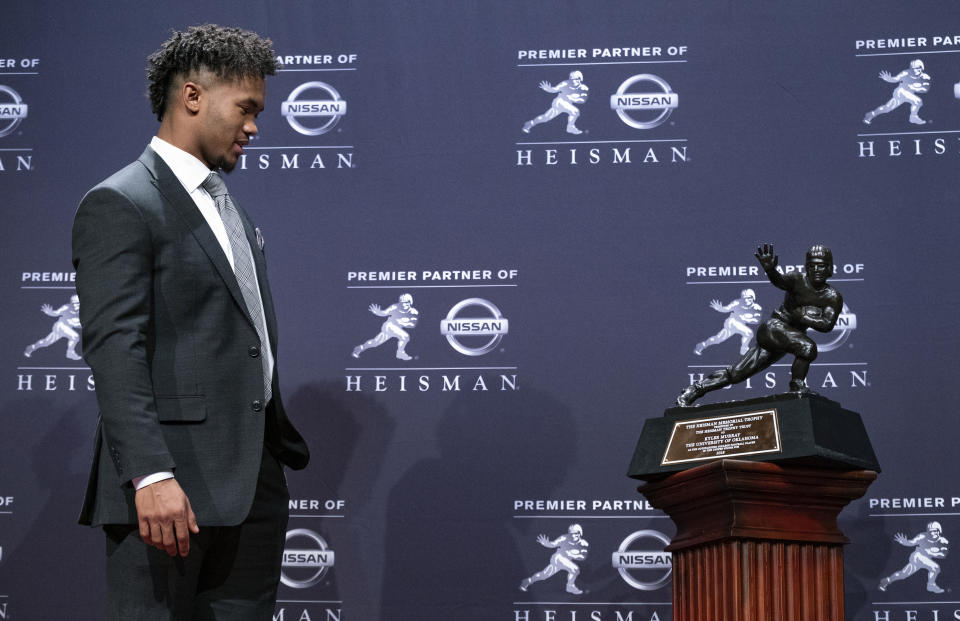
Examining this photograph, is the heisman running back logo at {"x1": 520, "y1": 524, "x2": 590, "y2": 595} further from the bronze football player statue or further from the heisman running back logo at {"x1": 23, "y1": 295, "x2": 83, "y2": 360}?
the heisman running back logo at {"x1": 23, "y1": 295, "x2": 83, "y2": 360}

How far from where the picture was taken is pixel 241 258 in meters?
2.24

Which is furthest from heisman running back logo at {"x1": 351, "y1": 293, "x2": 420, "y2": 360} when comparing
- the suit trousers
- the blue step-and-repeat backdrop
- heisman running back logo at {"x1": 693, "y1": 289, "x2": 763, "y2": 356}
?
the suit trousers

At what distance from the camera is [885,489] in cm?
355

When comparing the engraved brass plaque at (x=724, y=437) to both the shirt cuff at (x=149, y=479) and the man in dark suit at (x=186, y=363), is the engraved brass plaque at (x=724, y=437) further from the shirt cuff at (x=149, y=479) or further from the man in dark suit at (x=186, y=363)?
the shirt cuff at (x=149, y=479)

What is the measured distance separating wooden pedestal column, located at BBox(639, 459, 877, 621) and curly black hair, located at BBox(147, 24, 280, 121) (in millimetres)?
1288

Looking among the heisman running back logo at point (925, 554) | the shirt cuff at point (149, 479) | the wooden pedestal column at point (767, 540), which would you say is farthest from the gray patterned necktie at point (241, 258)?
the heisman running back logo at point (925, 554)

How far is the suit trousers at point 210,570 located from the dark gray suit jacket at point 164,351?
0.20ft

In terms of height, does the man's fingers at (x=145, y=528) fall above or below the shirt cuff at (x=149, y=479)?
below

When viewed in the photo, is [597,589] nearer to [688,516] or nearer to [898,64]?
[688,516]

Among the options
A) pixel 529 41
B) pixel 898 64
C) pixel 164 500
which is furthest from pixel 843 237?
pixel 164 500

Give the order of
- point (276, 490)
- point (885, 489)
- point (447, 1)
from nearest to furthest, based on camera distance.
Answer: point (276, 490)
point (885, 489)
point (447, 1)

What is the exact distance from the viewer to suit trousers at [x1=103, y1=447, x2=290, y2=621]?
2.00m

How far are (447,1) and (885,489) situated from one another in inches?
86.8

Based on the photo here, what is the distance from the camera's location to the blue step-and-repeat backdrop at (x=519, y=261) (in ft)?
11.9
